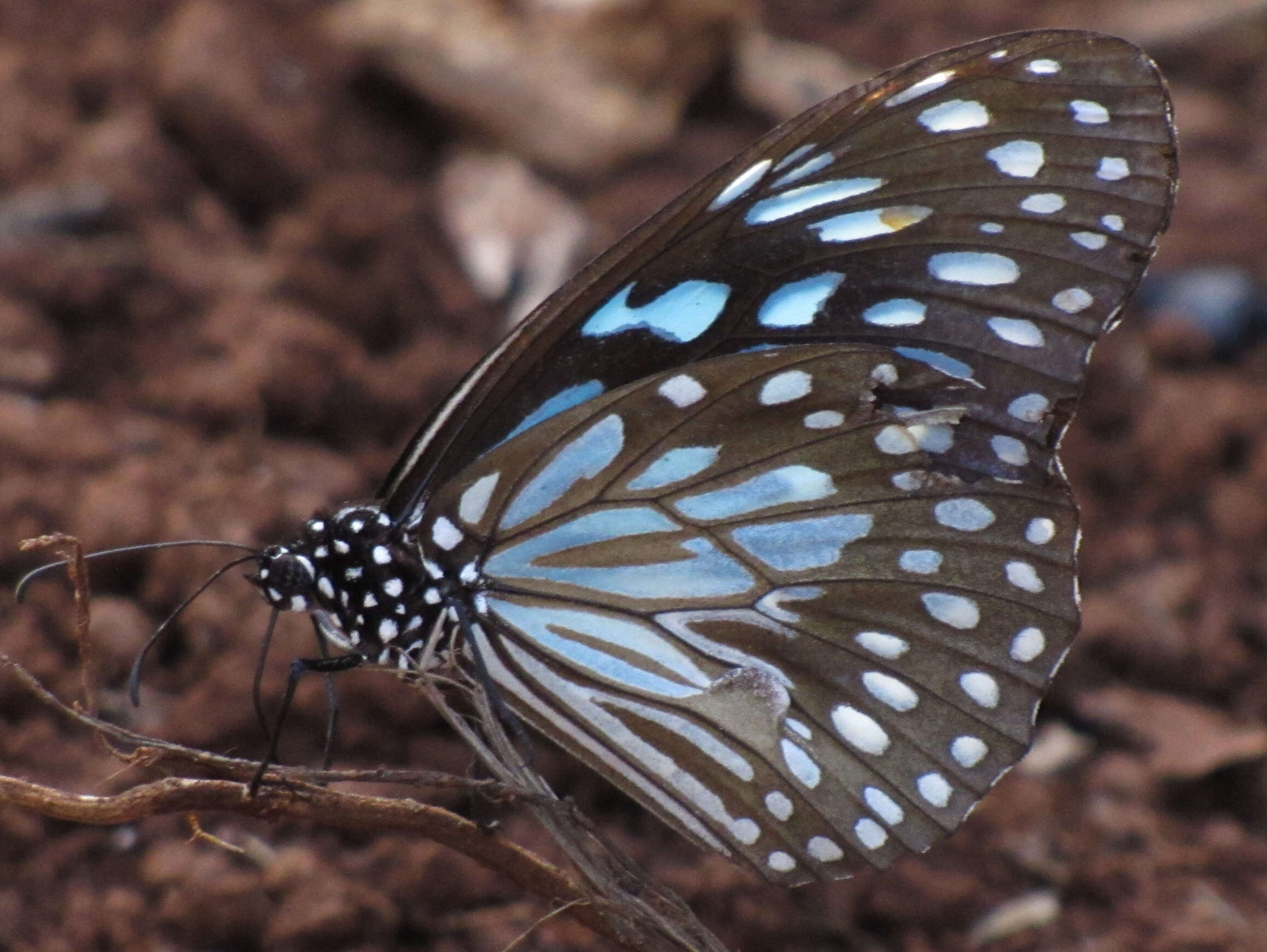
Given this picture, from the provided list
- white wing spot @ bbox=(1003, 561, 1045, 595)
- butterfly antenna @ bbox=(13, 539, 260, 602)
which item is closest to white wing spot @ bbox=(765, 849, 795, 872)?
white wing spot @ bbox=(1003, 561, 1045, 595)

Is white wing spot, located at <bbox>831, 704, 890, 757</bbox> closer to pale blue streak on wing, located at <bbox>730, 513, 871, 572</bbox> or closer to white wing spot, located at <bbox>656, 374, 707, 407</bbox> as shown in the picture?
pale blue streak on wing, located at <bbox>730, 513, 871, 572</bbox>

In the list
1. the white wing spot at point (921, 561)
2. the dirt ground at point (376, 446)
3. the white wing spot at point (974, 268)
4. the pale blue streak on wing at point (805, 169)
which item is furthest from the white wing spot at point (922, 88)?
the dirt ground at point (376, 446)

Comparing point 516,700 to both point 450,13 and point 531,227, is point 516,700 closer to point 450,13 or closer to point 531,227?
point 531,227

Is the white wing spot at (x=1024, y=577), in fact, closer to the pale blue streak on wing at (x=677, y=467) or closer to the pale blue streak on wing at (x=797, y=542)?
the pale blue streak on wing at (x=797, y=542)

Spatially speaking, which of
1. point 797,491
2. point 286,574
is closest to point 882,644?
point 797,491

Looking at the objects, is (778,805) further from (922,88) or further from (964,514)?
(922,88)

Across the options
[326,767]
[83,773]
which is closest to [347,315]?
[83,773]
